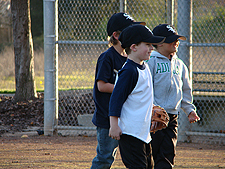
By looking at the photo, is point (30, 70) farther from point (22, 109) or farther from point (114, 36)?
point (114, 36)

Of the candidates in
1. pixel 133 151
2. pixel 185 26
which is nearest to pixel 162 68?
pixel 133 151

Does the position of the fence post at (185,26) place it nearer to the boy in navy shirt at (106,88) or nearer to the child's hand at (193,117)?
the child's hand at (193,117)

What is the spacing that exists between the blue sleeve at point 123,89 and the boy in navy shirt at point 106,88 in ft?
1.42

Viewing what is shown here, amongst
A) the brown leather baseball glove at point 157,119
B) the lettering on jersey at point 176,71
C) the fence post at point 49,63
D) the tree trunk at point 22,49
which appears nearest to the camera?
the brown leather baseball glove at point 157,119

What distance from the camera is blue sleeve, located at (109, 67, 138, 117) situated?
254cm

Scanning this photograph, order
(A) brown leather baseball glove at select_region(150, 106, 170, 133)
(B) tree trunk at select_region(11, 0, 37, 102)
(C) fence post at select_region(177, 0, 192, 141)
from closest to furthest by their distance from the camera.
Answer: (A) brown leather baseball glove at select_region(150, 106, 170, 133) → (C) fence post at select_region(177, 0, 192, 141) → (B) tree trunk at select_region(11, 0, 37, 102)

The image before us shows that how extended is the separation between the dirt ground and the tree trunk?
2933 millimetres

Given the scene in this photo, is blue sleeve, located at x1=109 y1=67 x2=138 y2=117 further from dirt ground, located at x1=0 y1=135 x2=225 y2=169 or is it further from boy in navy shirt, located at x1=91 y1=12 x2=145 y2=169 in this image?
dirt ground, located at x1=0 y1=135 x2=225 y2=169

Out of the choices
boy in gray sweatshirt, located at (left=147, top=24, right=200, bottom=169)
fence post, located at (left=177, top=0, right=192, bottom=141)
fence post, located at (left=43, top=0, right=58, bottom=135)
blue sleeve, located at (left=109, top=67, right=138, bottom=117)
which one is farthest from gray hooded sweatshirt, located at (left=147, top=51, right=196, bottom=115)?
fence post, located at (left=43, top=0, right=58, bottom=135)

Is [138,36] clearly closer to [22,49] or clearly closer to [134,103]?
[134,103]

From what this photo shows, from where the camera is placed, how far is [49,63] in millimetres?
6078

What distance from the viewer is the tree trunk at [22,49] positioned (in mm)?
8680

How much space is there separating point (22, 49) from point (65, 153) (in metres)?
4.67

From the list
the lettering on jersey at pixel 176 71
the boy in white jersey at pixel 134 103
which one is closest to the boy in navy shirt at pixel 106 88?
the boy in white jersey at pixel 134 103
